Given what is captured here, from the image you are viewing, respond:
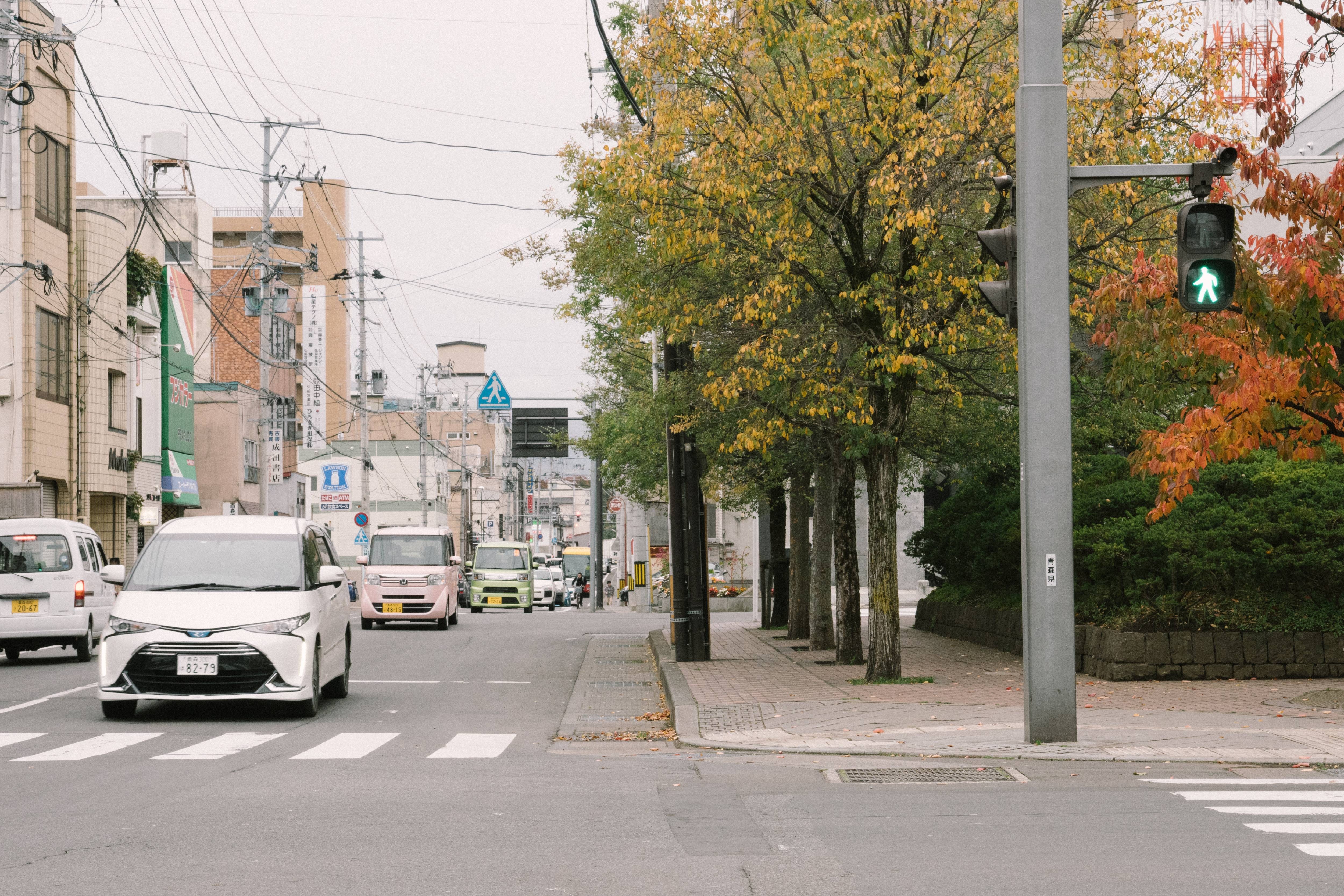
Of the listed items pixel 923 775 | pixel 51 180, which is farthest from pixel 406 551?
pixel 923 775

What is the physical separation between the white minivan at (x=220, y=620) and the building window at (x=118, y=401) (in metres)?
29.7

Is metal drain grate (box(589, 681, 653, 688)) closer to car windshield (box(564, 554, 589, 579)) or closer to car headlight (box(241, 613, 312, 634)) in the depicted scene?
car headlight (box(241, 613, 312, 634))

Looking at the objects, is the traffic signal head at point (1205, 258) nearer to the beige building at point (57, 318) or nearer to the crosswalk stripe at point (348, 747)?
the crosswalk stripe at point (348, 747)

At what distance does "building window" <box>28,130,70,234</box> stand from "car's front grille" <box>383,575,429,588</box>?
558 inches

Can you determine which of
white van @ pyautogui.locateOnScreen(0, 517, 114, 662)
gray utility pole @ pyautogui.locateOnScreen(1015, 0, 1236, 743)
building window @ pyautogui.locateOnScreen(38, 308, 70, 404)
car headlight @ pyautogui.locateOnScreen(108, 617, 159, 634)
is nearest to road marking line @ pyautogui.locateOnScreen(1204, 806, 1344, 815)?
gray utility pole @ pyautogui.locateOnScreen(1015, 0, 1236, 743)

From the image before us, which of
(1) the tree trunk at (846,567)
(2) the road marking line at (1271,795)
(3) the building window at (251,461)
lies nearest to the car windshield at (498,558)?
(3) the building window at (251,461)

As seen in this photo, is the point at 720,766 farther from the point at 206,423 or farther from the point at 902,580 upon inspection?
the point at 206,423

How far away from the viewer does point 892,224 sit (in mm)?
14969

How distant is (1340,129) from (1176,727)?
26.1 meters

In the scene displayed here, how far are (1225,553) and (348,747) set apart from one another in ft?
33.1

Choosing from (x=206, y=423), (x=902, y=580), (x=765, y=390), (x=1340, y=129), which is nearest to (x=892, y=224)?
(x=765, y=390)

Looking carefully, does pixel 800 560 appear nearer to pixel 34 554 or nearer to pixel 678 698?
pixel 678 698

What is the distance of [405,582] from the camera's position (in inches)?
1266

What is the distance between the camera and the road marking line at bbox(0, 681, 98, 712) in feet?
49.4
